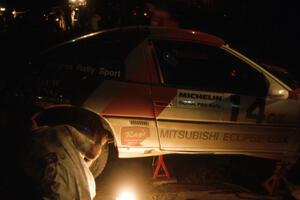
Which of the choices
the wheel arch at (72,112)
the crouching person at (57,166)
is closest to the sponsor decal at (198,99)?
the wheel arch at (72,112)

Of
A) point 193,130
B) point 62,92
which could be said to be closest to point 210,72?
point 193,130

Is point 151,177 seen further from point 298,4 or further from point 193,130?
point 298,4

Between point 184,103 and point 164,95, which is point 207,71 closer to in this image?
point 184,103

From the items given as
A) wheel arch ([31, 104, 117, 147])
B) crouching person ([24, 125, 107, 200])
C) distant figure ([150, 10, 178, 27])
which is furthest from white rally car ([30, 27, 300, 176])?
distant figure ([150, 10, 178, 27])

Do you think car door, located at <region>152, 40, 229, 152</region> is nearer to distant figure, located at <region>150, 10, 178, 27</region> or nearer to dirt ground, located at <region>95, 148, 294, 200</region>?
dirt ground, located at <region>95, 148, 294, 200</region>

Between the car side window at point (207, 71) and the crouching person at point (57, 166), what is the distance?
2296 millimetres

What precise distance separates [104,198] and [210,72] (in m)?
2.02

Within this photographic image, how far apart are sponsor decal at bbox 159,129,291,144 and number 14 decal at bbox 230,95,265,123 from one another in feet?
0.76

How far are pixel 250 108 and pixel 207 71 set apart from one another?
73 cm

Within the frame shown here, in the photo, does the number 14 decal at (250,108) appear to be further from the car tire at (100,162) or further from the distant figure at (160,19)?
the distant figure at (160,19)

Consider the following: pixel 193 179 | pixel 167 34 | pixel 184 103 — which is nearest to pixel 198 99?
pixel 184 103

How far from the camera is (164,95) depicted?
4363mm

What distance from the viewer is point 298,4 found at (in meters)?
14.1

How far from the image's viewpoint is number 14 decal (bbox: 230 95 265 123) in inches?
178
